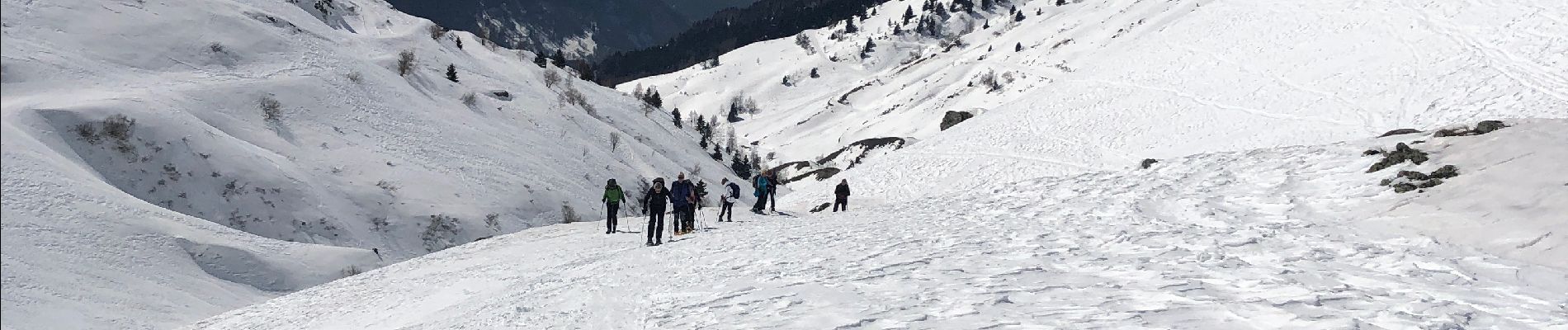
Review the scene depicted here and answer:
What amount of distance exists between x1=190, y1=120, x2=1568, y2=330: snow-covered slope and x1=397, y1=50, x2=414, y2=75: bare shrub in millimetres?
15906

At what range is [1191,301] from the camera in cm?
840

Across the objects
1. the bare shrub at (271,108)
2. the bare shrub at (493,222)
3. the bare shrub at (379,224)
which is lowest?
the bare shrub at (493,222)

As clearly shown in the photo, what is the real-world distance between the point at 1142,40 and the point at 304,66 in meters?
69.2

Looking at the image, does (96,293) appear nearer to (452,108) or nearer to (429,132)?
(429,132)

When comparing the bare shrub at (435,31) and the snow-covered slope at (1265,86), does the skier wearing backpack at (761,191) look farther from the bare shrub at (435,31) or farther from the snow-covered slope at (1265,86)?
the bare shrub at (435,31)

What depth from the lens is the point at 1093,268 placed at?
35.1ft

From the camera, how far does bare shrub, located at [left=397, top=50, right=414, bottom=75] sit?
3400 centimetres

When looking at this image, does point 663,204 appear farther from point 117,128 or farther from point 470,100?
point 470,100

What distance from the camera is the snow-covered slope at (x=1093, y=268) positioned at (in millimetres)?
8312

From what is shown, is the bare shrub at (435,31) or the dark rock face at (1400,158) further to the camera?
the bare shrub at (435,31)

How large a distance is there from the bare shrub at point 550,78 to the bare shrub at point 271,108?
2075 centimetres

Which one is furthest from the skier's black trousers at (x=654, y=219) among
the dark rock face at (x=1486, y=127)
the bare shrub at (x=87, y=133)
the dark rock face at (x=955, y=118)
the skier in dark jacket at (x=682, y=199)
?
the dark rock face at (x=955, y=118)

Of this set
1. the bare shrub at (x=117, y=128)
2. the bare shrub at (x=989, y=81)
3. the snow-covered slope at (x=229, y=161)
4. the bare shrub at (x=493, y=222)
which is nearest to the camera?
the snow-covered slope at (x=229, y=161)

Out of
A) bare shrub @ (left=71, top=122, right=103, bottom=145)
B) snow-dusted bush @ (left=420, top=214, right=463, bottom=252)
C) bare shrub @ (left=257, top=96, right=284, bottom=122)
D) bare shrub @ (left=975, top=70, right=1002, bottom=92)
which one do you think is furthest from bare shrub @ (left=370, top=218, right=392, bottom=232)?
bare shrub @ (left=975, top=70, right=1002, bottom=92)
